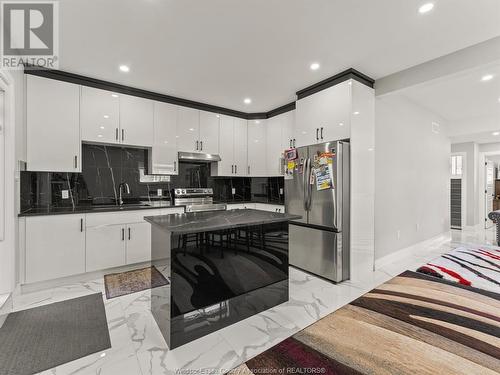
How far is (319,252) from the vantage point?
3158 millimetres

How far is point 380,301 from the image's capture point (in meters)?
0.99

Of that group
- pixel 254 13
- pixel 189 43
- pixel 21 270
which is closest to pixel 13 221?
pixel 21 270

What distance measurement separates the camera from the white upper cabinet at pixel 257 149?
15.5 feet

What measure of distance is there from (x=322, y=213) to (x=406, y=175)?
192 cm

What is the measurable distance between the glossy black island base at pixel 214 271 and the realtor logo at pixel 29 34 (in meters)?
1.95

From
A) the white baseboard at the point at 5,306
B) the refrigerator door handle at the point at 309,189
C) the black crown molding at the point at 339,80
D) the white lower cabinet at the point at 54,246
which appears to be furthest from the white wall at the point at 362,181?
the white baseboard at the point at 5,306

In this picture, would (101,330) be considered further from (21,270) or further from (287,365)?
(287,365)

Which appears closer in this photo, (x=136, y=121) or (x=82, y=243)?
(x=82, y=243)

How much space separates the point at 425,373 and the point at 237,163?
4145 millimetres

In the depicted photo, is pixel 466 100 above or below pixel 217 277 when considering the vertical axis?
above

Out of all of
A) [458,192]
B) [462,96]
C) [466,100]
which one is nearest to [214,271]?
[462,96]

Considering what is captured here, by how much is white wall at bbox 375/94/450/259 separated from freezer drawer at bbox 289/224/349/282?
84cm

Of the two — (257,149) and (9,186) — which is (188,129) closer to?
(257,149)

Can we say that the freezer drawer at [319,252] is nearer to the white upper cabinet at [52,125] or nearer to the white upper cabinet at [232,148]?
the white upper cabinet at [232,148]
